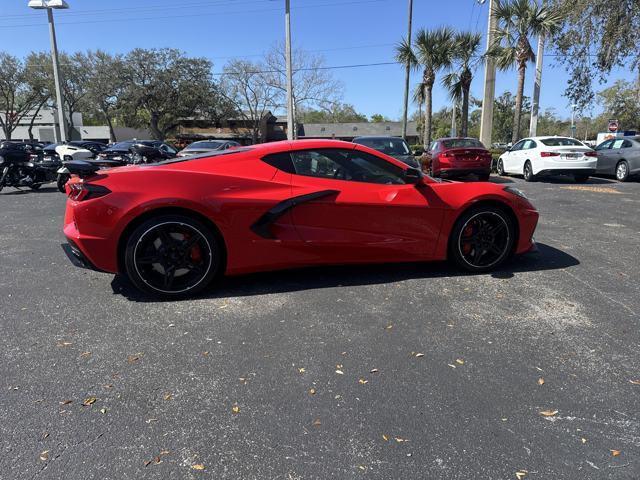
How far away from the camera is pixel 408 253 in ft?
14.7

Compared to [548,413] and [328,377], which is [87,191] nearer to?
[328,377]

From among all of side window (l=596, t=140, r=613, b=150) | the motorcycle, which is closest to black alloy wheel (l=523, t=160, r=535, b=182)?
side window (l=596, t=140, r=613, b=150)

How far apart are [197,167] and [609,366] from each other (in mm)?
3510

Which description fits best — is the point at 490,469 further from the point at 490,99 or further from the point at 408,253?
the point at 490,99

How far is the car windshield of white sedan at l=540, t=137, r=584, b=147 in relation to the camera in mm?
13570

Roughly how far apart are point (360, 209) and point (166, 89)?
5322 cm

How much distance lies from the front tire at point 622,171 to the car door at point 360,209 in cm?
1266

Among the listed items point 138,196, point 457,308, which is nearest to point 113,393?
point 138,196

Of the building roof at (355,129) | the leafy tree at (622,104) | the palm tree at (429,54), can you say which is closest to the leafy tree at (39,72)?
the building roof at (355,129)

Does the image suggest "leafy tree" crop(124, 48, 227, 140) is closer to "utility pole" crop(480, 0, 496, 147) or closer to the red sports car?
"utility pole" crop(480, 0, 496, 147)

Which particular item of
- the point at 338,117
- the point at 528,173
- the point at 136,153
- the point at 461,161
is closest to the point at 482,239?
the point at 461,161

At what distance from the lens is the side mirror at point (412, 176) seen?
4.38 m

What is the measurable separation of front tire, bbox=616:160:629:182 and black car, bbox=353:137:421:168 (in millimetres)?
7348

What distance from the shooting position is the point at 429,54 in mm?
24250
